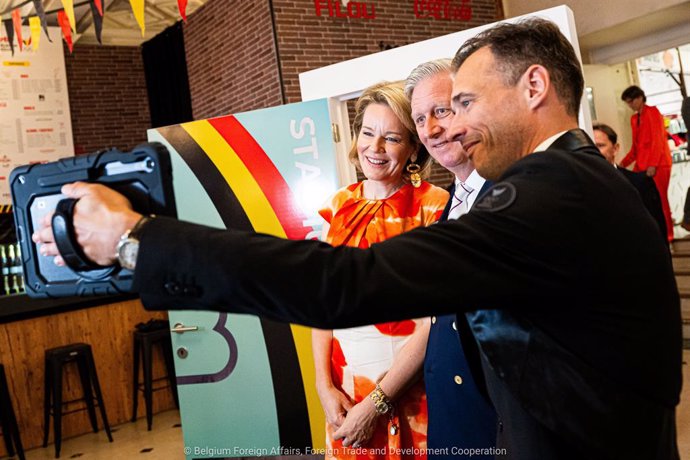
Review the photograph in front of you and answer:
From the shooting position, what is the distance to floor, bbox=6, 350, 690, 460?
16.0ft

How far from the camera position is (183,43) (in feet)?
30.5

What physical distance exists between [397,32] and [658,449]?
24.5 ft

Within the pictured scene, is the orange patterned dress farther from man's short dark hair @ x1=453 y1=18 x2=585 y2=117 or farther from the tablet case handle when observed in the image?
the tablet case handle

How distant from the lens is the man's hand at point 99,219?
83cm

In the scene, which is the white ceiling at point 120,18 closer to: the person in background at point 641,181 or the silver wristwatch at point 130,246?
the person in background at point 641,181

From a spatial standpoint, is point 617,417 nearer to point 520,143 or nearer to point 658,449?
point 658,449

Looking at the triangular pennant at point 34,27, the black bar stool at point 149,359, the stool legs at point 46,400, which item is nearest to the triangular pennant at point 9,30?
the triangular pennant at point 34,27

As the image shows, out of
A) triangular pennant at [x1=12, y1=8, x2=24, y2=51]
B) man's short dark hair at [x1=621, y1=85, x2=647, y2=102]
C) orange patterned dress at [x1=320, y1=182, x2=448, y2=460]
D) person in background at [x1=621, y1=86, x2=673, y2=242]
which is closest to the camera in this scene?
orange patterned dress at [x1=320, y1=182, x2=448, y2=460]

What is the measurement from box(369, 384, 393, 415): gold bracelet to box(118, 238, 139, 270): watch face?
1275mm

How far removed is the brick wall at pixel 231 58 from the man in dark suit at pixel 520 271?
620 centimetres

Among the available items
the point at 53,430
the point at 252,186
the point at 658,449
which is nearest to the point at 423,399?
the point at 658,449

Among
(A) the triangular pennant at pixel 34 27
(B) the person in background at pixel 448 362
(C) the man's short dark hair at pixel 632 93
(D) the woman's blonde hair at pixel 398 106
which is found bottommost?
(B) the person in background at pixel 448 362

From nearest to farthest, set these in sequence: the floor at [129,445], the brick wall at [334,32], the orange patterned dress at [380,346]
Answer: the orange patterned dress at [380,346]
the floor at [129,445]
the brick wall at [334,32]

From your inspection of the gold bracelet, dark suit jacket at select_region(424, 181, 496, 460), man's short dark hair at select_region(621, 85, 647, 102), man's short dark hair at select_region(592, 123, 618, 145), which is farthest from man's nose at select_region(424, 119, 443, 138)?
man's short dark hair at select_region(621, 85, 647, 102)
